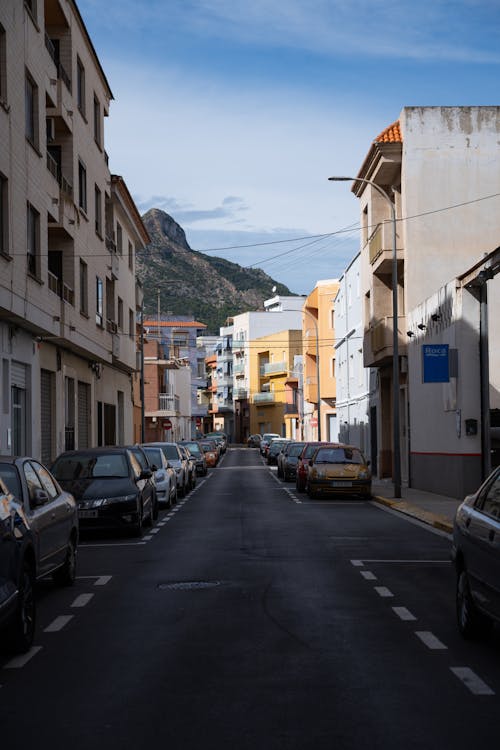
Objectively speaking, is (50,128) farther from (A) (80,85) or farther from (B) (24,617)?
(B) (24,617)

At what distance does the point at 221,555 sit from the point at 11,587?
732 centimetres

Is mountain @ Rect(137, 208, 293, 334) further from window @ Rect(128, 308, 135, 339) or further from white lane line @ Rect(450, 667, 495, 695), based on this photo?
white lane line @ Rect(450, 667, 495, 695)

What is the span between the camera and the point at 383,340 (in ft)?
110

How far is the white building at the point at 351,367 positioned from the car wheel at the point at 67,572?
3380 cm

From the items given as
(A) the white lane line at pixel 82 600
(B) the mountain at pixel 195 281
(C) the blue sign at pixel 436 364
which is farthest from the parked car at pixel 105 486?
(B) the mountain at pixel 195 281

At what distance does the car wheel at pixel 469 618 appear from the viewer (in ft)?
26.8

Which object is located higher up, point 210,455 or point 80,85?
point 80,85

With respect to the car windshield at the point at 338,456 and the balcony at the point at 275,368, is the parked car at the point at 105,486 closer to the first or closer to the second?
the car windshield at the point at 338,456

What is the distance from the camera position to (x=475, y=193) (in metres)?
32.3

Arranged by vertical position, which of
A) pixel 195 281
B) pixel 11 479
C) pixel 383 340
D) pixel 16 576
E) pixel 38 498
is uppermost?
pixel 195 281

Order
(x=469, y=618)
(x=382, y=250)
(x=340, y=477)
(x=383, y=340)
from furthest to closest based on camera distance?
1. (x=383, y=340)
2. (x=382, y=250)
3. (x=340, y=477)
4. (x=469, y=618)

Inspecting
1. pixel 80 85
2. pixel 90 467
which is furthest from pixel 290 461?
pixel 90 467

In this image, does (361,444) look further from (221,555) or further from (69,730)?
(69,730)

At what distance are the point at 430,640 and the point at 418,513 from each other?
13653 millimetres
